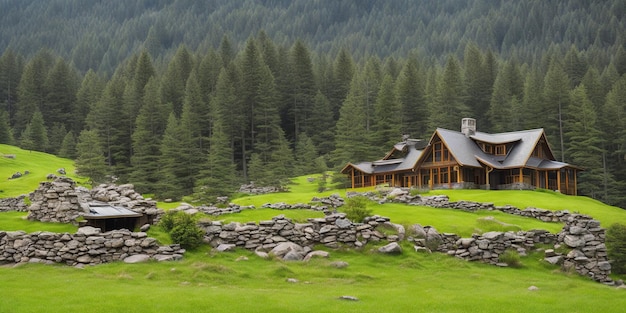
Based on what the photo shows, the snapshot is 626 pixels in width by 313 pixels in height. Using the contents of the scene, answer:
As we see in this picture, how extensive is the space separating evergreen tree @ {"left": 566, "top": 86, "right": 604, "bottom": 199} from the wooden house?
311 inches

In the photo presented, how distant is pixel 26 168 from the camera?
229 ft

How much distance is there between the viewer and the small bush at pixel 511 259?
26000 millimetres

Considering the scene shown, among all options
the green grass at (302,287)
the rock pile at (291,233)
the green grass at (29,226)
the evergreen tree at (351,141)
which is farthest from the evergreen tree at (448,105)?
the green grass at (29,226)

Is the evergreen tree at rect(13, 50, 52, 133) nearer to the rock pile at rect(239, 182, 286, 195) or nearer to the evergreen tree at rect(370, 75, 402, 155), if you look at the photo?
the rock pile at rect(239, 182, 286, 195)

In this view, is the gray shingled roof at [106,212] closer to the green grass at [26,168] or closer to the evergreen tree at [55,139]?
the green grass at [26,168]

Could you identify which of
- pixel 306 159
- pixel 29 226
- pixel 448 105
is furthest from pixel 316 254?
pixel 448 105

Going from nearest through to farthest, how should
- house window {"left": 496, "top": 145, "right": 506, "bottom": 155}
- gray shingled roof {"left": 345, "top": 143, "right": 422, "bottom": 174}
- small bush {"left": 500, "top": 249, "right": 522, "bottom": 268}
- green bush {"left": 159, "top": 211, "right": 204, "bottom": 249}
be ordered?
green bush {"left": 159, "top": 211, "right": 204, "bottom": 249} → small bush {"left": 500, "top": 249, "right": 522, "bottom": 268} → house window {"left": 496, "top": 145, "right": 506, "bottom": 155} → gray shingled roof {"left": 345, "top": 143, "right": 422, "bottom": 174}

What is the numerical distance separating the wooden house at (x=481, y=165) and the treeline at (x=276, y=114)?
32.4ft

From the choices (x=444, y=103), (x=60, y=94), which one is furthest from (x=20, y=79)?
(x=444, y=103)

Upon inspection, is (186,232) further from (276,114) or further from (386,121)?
(276,114)

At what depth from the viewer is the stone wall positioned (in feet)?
73.1

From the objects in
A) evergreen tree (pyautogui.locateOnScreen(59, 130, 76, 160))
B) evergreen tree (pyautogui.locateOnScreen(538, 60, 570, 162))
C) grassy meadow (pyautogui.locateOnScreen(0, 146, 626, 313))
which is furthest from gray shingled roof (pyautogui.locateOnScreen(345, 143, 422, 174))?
evergreen tree (pyautogui.locateOnScreen(59, 130, 76, 160))

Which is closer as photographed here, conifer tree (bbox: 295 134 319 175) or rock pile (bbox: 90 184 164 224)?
rock pile (bbox: 90 184 164 224)

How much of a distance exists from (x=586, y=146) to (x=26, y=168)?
73.4 metres
